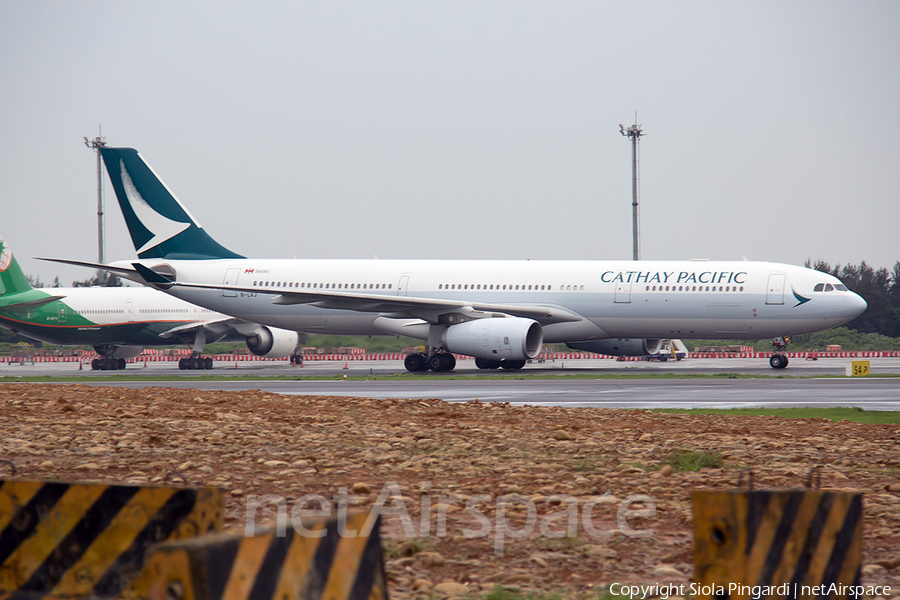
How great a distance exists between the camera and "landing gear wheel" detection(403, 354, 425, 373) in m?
29.8

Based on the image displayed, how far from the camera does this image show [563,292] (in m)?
29.1

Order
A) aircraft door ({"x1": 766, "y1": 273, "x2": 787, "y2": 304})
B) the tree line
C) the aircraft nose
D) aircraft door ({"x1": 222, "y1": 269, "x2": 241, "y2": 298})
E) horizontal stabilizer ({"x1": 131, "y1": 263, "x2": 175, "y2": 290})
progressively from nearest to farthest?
1. aircraft door ({"x1": 766, "y1": 273, "x2": 787, "y2": 304})
2. the aircraft nose
3. horizontal stabilizer ({"x1": 131, "y1": 263, "x2": 175, "y2": 290})
4. aircraft door ({"x1": 222, "y1": 269, "x2": 241, "y2": 298})
5. the tree line

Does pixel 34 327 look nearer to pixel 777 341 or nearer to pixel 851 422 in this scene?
pixel 777 341

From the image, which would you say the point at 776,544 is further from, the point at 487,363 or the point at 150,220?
the point at 150,220

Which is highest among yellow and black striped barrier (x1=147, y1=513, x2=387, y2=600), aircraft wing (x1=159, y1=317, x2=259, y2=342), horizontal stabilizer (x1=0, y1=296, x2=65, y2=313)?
horizontal stabilizer (x1=0, y1=296, x2=65, y2=313)

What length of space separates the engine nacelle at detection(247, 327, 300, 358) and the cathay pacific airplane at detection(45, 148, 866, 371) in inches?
220

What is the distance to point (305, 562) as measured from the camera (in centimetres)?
324

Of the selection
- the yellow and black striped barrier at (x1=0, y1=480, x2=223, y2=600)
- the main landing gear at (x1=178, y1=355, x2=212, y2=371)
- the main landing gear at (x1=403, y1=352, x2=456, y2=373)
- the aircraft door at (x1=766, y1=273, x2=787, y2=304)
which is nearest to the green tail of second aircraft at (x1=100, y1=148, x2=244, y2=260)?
the main landing gear at (x1=178, y1=355, x2=212, y2=371)

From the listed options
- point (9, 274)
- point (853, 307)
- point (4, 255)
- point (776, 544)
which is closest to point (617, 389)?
point (853, 307)

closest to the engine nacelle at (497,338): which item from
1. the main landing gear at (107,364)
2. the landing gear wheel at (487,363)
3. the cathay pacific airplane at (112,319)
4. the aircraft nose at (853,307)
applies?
the landing gear wheel at (487,363)

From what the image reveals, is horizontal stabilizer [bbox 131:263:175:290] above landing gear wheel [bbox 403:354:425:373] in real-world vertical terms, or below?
above

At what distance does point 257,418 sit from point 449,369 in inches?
681

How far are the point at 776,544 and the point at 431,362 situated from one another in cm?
2605

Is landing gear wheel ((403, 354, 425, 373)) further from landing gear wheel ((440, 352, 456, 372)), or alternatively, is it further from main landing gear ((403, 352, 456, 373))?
landing gear wheel ((440, 352, 456, 372))
